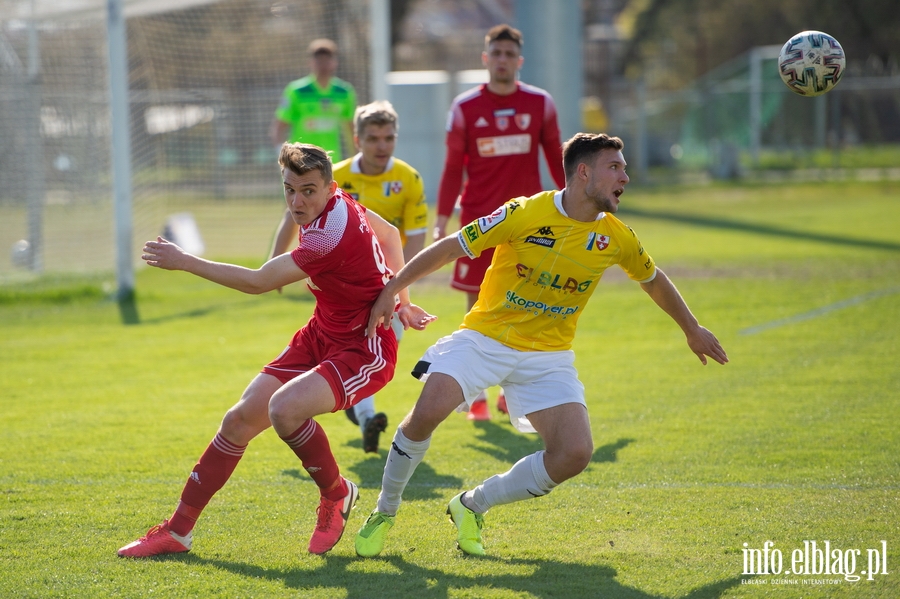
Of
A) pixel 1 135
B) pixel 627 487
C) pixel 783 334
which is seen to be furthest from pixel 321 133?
pixel 627 487

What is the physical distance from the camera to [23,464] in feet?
18.2

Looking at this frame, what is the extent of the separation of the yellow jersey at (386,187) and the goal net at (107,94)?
651cm

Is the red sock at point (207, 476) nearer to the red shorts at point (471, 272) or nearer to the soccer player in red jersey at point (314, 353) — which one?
the soccer player in red jersey at point (314, 353)

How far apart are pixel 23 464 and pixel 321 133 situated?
616cm

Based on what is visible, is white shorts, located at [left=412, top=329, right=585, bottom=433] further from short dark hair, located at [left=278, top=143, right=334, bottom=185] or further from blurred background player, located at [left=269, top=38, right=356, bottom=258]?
blurred background player, located at [left=269, top=38, right=356, bottom=258]

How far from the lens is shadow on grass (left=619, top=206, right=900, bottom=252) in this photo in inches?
574

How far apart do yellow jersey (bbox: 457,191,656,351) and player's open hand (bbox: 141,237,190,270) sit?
1210 millimetres

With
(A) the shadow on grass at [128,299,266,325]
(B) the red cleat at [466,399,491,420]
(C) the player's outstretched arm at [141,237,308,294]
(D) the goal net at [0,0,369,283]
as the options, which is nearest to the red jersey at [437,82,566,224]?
Answer: (B) the red cleat at [466,399,491,420]

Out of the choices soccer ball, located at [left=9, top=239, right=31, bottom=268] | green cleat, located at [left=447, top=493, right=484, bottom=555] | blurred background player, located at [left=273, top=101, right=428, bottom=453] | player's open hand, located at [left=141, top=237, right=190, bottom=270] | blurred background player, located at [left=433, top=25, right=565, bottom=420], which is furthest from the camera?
soccer ball, located at [left=9, top=239, right=31, bottom=268]

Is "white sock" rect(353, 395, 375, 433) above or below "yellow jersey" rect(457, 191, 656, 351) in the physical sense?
below

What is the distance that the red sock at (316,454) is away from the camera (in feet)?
14.1

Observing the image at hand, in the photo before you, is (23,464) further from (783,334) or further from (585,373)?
(783,334)

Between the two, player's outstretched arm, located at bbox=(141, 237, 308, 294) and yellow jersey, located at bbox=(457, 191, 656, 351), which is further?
yellow jersey, located at bbox=(457, 191, 656, 351)

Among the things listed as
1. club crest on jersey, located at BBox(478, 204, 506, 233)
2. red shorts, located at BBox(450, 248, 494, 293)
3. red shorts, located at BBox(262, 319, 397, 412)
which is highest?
club crest on jersey, located at BBox(478, 204, 506, 233)
